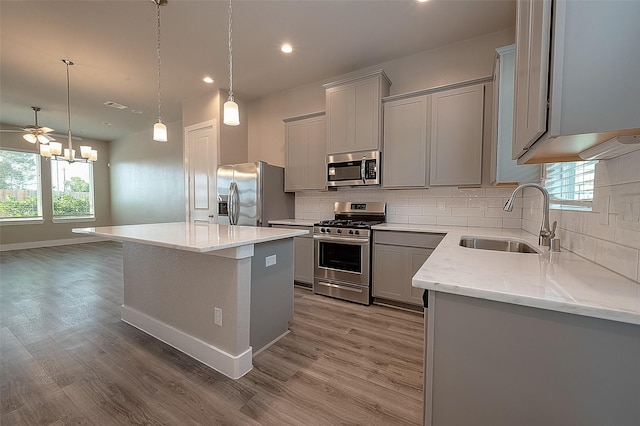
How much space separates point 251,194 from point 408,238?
2.23 m

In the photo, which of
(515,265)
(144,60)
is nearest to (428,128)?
(515,265)

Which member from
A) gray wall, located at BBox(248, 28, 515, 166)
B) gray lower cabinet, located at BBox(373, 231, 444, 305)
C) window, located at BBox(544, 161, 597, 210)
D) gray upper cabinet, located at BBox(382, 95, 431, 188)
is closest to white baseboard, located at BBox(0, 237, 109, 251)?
gray wall, located at BBox(248, 28, 515, 166)

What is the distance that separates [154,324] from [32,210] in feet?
23.8

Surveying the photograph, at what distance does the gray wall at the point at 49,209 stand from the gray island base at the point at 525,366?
30.8 ft

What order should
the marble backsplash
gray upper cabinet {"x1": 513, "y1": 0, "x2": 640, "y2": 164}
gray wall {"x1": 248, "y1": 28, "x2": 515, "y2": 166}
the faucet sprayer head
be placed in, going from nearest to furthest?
gray upper cabinet {"x1": 513, "y1": 0, "x2": 640, "y2": 164} < the marble backsplash < the faucet sprayer head < gray wall {"x1": 248, "y1": 28, "x2": 515, "y2": 166}

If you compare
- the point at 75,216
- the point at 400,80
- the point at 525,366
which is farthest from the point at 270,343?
the point at 75,216

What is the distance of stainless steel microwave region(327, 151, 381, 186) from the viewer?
3199 millimetres

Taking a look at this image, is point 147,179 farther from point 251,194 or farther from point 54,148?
point 251,194

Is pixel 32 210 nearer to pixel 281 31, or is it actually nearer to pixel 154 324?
pixel 154 324

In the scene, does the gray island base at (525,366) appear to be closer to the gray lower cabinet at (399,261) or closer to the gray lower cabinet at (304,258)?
the gray lower cabinet at (399,261)

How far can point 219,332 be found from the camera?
1.90m

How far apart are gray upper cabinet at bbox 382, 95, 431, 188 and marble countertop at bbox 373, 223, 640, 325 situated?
72.7 inches

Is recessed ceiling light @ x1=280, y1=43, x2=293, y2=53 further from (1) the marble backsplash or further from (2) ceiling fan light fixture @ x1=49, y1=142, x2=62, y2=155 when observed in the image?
(2) ceiling fan light fixture @ x1=49, y1=142, x2=62, y2=155

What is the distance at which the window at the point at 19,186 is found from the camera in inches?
242
